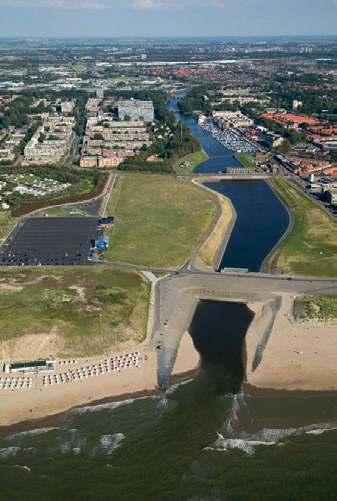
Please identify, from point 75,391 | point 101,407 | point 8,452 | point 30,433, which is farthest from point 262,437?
point 8,452

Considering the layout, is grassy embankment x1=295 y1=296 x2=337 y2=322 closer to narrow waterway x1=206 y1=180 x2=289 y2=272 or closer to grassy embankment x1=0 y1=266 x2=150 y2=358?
narrow waterway x1=206 y1=180 x2=289 y2=272

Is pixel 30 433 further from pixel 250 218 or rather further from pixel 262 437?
pixel 250 218

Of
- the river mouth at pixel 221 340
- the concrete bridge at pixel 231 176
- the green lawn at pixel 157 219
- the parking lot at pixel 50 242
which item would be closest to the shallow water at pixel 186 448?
the river mouth at pixel 221 340

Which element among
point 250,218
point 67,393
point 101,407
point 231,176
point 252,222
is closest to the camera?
point 101,407

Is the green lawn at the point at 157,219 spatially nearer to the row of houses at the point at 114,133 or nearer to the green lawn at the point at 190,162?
the green lawn at the point at 190,162

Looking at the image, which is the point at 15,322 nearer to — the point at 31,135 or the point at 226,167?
the point at 226,167
